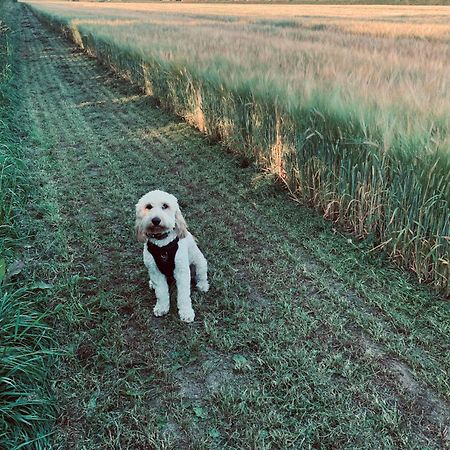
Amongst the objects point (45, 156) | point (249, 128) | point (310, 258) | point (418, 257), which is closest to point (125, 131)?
point (45, 156)

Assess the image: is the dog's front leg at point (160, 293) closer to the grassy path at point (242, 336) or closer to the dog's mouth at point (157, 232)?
the grassy path at point (242, 336)

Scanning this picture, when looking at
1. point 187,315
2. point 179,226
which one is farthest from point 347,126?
point 187,315

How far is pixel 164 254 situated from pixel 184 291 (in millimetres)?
323

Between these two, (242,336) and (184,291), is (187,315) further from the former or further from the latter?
(242,336)

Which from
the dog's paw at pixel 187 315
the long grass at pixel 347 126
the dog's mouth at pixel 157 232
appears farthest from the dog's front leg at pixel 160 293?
the long grass at pixel 347 126

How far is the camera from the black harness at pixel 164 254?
10.00 feet

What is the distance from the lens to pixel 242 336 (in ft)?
9.94

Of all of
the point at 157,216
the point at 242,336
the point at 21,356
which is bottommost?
the point at 242,336

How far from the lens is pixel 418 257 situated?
345cm

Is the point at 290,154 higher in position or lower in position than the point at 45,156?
higher

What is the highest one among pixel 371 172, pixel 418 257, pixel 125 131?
pixel 371 172

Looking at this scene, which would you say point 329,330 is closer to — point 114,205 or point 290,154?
point 290,154

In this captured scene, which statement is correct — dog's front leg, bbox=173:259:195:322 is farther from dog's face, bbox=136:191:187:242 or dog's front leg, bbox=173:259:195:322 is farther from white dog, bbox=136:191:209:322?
dog's face, bbox=136:191:187:242

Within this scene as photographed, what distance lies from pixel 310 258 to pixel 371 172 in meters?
0.92
